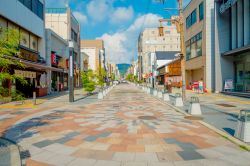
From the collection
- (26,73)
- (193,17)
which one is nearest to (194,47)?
(193,17)

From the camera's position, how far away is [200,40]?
3222cm

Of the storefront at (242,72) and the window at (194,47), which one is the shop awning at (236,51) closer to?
the storefront at (242,72)

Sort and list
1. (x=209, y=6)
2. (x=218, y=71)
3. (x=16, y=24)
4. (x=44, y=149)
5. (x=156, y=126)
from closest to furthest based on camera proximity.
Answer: (x=44, y=149), (x=156, y=126), (x=16, y=24), (x=218, y=71), (x=209, y=6)

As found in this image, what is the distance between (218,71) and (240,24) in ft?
20.8

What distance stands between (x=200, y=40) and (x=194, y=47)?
10.2 ft

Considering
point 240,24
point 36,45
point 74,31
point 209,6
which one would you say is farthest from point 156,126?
point 74,31

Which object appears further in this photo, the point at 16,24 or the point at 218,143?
the point at 16,24

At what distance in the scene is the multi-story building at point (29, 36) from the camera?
20139mm

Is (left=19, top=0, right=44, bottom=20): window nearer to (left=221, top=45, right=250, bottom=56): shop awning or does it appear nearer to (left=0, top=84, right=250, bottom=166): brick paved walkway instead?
(left=0, top=84, right=250, bottom=166): brick paved walkway

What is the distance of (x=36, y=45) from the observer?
27922 millimetres

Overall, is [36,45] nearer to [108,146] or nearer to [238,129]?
[108,146]

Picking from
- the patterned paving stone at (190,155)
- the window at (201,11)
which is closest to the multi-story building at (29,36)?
the patterned paving stone at (190,155)

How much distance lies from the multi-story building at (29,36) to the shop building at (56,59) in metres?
1.84

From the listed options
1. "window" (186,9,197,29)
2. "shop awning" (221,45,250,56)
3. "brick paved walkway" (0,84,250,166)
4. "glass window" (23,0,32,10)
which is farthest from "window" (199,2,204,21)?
"brick paved walkway" (0,84,250,166)
